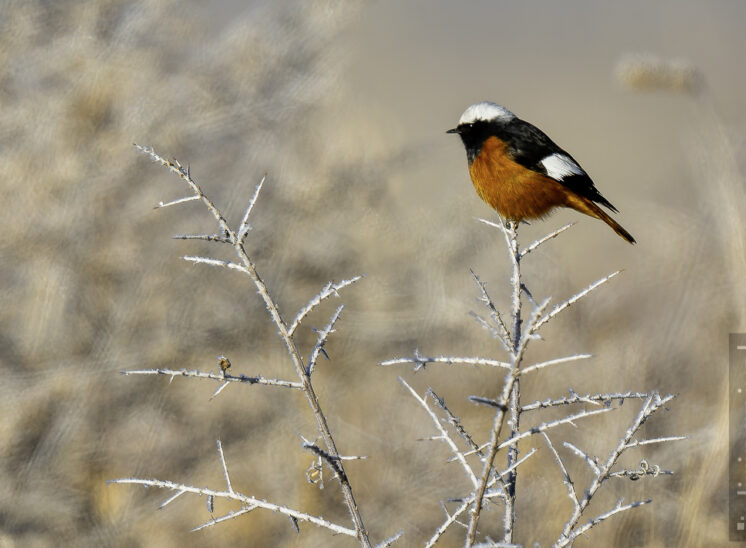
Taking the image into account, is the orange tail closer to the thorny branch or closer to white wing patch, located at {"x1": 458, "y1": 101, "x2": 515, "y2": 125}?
white wing patch, located at {"x1": 458, "y1": 101, "x2": 515, "y2": 125}

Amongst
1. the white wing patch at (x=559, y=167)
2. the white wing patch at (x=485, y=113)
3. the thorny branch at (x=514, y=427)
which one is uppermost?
the white wing patch at (x=485, y=113)

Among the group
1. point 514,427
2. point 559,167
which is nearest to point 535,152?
point 559,167

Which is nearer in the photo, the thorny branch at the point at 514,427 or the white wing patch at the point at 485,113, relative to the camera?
the thorny branch at the point at 514,427

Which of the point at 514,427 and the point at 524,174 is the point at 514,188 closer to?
the point at 524,174

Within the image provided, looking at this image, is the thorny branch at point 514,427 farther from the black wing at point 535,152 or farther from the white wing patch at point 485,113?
the white wing patch at point 485,113

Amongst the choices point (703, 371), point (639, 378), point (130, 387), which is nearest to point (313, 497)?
point (130, 387)

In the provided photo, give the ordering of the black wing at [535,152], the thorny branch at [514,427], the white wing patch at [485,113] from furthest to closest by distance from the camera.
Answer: the white wing patch at [485,113] → the black wing at [535,152] → the thorny branch at [514,427]

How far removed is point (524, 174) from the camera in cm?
110

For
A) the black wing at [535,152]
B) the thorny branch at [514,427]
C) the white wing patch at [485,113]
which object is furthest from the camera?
the white wing patch at [485,113]

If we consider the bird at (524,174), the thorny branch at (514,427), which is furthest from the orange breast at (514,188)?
the thorny branch at (514,427)

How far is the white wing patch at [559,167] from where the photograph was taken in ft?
3.56

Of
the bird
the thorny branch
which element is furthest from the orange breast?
the thorny branch

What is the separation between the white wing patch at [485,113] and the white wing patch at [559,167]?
0.12 meters

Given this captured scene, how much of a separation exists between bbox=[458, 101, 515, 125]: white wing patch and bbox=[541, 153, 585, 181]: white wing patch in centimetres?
12
